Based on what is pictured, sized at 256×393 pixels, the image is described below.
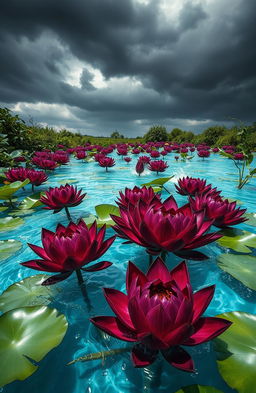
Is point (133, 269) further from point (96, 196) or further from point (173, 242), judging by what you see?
point (96, 196)

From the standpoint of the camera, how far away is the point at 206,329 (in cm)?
92

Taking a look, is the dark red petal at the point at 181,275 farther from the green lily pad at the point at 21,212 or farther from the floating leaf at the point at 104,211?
the green lily pad at the point at 21,212

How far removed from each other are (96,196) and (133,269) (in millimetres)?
4100

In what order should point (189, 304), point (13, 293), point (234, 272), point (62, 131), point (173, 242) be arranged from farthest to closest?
1. point (62, 131)
2. point (234, 272)
3. point (13, 293)
4. point (173, 242)
5. point (189, 304)

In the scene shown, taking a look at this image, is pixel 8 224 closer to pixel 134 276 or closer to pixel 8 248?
pixel 8 248

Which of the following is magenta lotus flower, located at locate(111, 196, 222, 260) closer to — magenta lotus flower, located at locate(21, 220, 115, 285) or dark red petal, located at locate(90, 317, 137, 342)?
magenta lotus flower, located at locate(21, 220, 115, 285)

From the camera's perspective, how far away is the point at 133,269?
107 cm

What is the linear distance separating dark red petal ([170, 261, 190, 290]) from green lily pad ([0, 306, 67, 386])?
74cm

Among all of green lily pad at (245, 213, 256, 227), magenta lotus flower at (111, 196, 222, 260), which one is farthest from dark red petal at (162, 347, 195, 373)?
green lily pad at (245, 213, 256, 227)

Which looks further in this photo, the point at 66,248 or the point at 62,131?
the point at 62,131

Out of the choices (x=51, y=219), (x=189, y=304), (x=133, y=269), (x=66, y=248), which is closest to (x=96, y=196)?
(x=51, y=219)

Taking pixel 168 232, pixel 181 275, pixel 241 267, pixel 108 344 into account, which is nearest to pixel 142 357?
pixel 181 275

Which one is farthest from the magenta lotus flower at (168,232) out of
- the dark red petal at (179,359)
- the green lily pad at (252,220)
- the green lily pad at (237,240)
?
the green lily pad at (252,220)

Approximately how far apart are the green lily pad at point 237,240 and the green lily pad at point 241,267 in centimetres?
13
